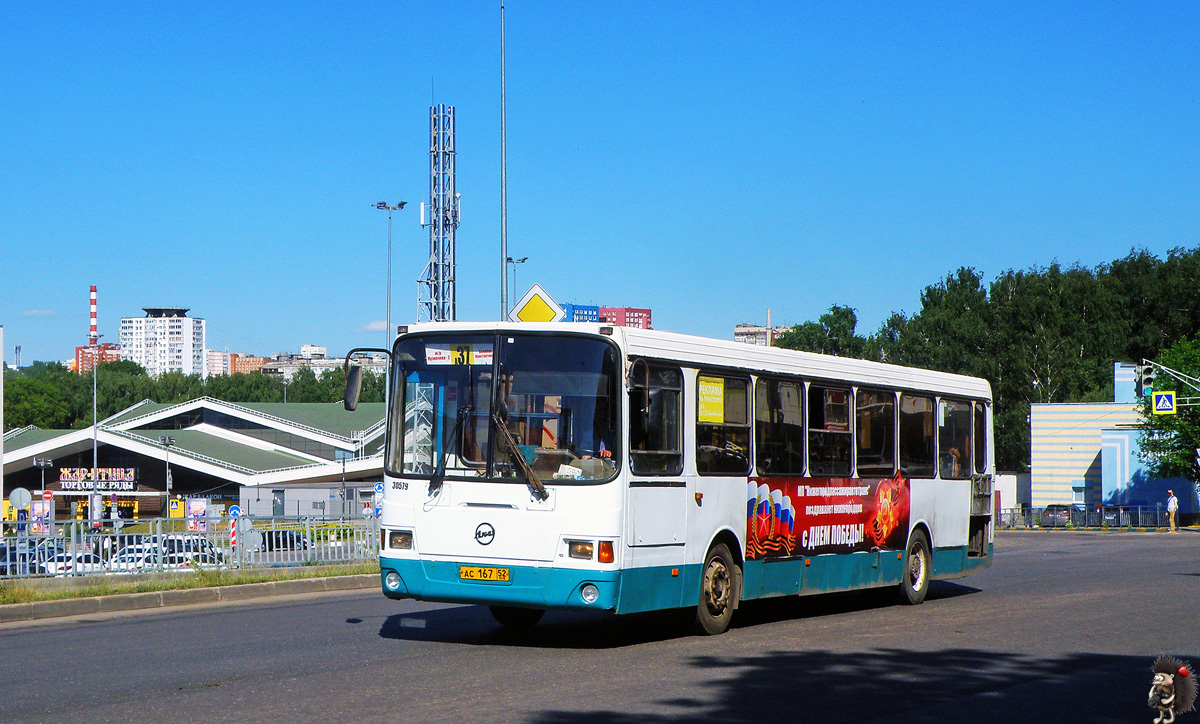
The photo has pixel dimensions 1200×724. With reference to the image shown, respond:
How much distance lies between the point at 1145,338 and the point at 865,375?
260 ft

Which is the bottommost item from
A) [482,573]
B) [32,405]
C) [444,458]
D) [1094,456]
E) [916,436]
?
[1094,456]

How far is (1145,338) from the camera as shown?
87875 millimetres

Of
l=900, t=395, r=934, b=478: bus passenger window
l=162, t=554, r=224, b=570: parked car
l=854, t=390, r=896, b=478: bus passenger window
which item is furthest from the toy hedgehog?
l=162, t=554, r=224, b=570: parked car

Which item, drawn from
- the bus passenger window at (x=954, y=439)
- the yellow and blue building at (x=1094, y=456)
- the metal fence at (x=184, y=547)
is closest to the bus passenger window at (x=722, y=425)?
the bus passenger window at (x=954, y=439)

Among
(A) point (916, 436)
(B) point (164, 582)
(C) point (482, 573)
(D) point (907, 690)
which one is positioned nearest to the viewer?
(D) point (907, 690)

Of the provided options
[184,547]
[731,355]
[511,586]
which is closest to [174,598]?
[184,547]

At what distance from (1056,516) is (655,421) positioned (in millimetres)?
50872

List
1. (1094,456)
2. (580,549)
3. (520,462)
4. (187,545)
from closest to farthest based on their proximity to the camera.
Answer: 1. (580,549)
2. (520,462)
3. (187,545)
4. (1094,456)

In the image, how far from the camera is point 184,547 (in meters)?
20.5

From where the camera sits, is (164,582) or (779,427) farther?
(164,582)

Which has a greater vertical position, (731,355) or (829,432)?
(731,355)

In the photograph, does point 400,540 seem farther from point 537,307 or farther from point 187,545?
point 187,545

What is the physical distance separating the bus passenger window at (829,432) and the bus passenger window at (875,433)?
0.31 metres

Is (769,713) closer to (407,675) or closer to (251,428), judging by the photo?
(407,675)
